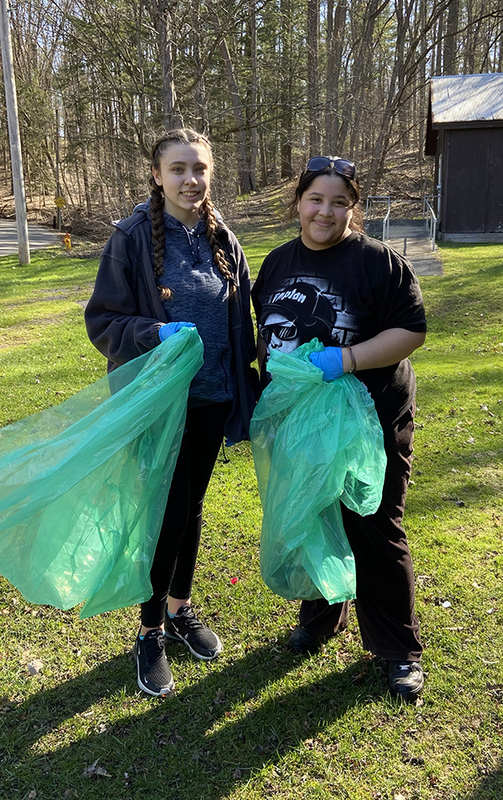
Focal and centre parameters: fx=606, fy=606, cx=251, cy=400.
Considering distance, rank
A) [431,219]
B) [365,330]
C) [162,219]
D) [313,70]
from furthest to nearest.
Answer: [313,70] → [431,219] → [162,219] → [365,330]

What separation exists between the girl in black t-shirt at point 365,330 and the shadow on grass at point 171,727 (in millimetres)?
310

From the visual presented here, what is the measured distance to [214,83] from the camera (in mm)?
17094

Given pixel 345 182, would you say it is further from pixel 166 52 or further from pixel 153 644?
pixel 166 52

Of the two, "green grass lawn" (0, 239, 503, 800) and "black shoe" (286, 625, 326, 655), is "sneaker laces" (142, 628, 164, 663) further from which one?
"black shoe" (286, 625, 326, 655)

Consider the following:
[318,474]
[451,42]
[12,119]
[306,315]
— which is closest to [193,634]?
[318,474]

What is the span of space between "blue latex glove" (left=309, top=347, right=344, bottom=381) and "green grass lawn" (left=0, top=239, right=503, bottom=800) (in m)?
1.16

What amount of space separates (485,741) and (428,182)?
798 inches

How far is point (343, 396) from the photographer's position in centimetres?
196

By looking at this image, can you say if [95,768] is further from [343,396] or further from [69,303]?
[69,303]

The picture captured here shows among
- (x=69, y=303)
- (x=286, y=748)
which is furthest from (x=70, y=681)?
(x=69, y=303)

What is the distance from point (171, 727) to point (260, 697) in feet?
1.08

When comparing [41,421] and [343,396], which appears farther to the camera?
[41,421]

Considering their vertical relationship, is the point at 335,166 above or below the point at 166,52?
below

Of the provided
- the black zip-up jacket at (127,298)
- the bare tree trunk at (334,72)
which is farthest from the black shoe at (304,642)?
the bare tree trunk at (334,72)
